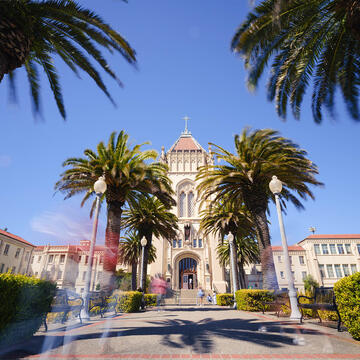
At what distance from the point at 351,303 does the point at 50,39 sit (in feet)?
36.0

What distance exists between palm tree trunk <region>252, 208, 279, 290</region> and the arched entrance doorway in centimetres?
2693

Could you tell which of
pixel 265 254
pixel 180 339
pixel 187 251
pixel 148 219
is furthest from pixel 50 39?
pixel 187 251

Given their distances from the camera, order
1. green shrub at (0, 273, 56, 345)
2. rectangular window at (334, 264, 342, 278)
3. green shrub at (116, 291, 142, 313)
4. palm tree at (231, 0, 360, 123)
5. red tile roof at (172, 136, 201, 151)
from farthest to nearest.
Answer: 1. red tile roof at (172, 136, 201, 151)
2. rectangular window at (334, 264, 342, 278)
3. green shrub at (116, 291, 142, 313)
4. palm tree at (231, 0, 360, 123)
5. green shrub at (0, 273, 56, 345)

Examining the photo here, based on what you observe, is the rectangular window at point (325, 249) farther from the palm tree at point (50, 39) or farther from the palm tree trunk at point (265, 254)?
the palm tree at point (50, 39)

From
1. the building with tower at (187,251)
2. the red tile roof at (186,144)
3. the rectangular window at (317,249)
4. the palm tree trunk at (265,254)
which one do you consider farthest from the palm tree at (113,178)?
the rectangular window at (317,249)

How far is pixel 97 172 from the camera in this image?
43.8 feet

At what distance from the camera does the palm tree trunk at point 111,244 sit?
1240 centimetres

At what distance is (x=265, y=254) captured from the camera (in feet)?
42.2

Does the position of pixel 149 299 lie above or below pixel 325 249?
below

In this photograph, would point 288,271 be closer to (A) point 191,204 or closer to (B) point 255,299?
(B) point 255,299

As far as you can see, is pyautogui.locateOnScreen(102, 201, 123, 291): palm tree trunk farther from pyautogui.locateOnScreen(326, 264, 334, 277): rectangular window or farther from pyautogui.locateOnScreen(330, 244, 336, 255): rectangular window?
pyautogui.locateOnScreen(330, 244, 336, 255): rectangular window

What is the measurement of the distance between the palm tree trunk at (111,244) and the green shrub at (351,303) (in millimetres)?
10522

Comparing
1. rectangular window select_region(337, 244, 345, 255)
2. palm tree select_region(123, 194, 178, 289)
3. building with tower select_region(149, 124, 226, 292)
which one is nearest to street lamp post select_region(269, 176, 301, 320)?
palm tree select_region(123, 194, 178, 289)

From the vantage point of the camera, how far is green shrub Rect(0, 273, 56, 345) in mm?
4539
